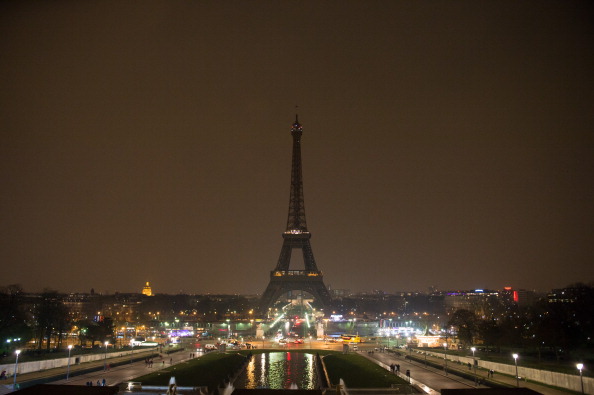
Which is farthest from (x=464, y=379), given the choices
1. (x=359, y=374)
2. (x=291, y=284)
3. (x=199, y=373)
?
(x=291, y=284)

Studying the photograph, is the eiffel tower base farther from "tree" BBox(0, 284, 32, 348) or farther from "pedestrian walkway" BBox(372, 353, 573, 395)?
"pedestrian walkway" BBox(372, 353, 573, 395)

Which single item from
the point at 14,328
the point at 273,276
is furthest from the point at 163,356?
the point at 273,276

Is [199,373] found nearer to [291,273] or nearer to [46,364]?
[46,364]

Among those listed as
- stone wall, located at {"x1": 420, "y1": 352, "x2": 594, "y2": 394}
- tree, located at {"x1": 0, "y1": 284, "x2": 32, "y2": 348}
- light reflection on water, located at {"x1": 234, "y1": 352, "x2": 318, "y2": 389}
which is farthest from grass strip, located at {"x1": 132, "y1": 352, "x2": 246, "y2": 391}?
stone wall, located at {"x1": 420, "y1": 352, "x2": 594, "y2": 394}

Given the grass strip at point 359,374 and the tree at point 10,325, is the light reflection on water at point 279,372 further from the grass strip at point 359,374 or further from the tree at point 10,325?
the tree at point 10,325

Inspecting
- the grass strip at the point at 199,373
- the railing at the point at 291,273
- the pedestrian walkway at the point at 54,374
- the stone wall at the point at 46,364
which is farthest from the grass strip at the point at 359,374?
the railing at the point at 291,273
